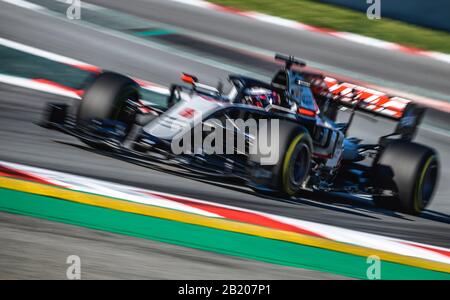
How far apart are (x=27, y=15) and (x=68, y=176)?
6403mm

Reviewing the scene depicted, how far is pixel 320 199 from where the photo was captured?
321 inches

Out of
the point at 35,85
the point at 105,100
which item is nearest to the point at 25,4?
the point at 35,85

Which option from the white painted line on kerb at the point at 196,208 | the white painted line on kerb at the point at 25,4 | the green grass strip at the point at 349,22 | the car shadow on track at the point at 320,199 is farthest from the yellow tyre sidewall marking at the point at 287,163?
the green grass strip at the point at 349,22

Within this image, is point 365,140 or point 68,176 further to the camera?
point 365,140

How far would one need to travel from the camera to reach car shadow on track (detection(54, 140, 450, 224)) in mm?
7434

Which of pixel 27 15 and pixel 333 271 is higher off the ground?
pixel 27 15

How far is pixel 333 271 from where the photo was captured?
6180 mm

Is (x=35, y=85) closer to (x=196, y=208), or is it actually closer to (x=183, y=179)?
(x=183, y=179)

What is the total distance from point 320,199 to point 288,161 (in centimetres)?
106

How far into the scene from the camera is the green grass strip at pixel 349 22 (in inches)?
585

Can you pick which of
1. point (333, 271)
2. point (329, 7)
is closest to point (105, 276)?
point (333, 271)

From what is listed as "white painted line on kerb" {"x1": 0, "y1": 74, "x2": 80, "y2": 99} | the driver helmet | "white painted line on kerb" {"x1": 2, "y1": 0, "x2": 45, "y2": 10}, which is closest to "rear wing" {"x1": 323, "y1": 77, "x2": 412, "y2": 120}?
the driver helmet

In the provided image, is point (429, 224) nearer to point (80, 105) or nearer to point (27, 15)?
point (80, 105)

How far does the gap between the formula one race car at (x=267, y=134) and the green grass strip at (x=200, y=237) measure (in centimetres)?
87
